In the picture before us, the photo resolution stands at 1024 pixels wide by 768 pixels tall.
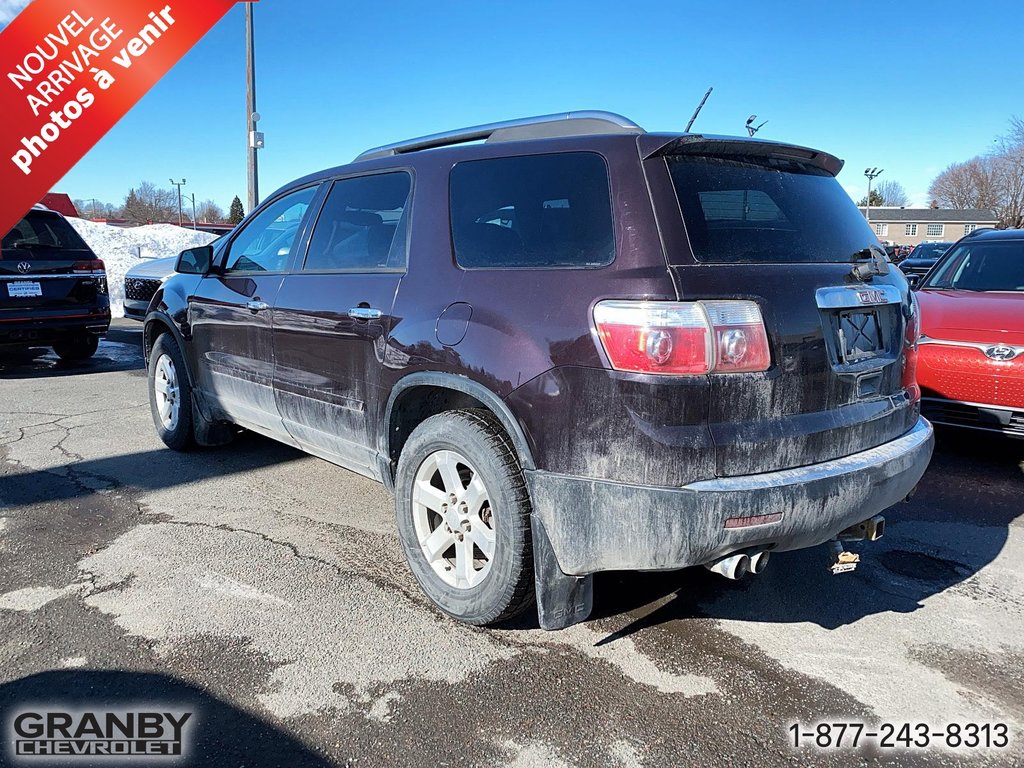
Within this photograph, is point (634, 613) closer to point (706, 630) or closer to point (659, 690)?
point (706, 630)

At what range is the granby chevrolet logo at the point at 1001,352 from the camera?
4566mm

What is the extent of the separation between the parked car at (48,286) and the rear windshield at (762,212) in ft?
26.8

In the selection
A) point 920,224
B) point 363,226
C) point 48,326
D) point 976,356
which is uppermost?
point 920,224

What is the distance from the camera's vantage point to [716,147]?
2.63 metres

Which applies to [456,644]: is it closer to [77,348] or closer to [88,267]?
[88,267]

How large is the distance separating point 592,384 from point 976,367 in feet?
11.8

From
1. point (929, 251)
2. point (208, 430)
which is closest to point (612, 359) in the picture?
point (208, 430)

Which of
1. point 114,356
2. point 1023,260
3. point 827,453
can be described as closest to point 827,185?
point 827,453

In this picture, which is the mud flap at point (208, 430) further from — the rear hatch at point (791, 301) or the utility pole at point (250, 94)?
the utility pole at point (250, 94)

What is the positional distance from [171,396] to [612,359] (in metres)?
4.06

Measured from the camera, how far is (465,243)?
2969mm

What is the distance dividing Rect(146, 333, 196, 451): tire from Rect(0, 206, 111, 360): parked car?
380 cm

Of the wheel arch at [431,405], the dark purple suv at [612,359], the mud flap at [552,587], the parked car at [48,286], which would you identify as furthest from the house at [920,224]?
the mud flap at [552,587]

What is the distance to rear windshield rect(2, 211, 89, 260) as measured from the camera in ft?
26.7
